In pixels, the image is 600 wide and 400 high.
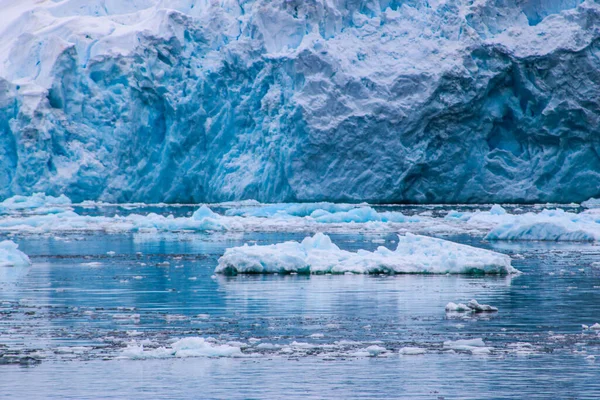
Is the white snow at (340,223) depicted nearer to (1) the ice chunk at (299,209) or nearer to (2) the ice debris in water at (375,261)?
(1) the ice chunk at (299,209)

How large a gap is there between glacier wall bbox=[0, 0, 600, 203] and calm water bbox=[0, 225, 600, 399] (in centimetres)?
A: 2039

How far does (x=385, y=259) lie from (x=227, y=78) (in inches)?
1008

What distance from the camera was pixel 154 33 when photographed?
42375 millimetres

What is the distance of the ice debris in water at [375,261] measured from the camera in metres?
14.4

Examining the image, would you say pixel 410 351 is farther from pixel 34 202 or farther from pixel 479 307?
pixel 34 202

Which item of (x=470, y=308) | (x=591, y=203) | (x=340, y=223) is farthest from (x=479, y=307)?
(x=591, y=203)

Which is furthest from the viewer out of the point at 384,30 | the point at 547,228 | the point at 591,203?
the point at 384,30

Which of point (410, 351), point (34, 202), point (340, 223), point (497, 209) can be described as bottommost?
point (410, 351)

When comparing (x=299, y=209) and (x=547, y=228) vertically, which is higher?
(x=299, y=209)

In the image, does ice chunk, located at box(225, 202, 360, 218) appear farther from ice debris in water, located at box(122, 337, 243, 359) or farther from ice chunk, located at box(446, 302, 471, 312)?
ice debris in water, located at box(122, 337, 243, 359)

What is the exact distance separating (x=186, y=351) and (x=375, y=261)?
719cm

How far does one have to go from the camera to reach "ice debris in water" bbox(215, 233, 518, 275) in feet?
47.2

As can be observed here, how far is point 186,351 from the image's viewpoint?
767 centimetres

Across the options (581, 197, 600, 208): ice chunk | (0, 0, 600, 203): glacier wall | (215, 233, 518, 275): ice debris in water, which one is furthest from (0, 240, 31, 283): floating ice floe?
(581, 197, 600, 208): ice chunk
